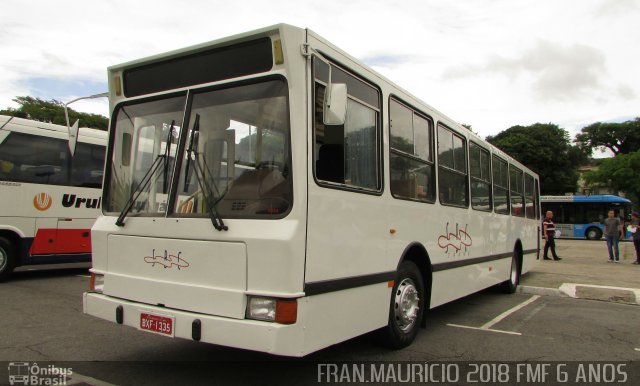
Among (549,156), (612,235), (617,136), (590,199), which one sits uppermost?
(617,136)

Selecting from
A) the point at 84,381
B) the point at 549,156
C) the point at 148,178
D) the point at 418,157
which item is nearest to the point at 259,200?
the point at 148,178

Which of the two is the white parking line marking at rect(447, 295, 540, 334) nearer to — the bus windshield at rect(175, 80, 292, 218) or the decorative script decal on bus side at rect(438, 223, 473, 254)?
the decorative script decal on bus side at rect(438, 223, 473, 254)

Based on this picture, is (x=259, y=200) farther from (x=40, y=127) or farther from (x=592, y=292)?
(x=40, y=127)

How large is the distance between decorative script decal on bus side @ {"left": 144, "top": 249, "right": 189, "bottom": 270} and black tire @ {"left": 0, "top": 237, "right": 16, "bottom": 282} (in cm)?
697

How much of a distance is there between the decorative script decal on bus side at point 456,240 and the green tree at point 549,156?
43.9 meters

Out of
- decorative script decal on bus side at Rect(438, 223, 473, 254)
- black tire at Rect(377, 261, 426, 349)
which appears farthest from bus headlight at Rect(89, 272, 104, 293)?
decorative script decal on bus side at Rect(438, 223, 473, 254)

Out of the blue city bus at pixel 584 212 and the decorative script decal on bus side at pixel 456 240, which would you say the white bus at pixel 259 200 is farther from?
the blue city bus at pixel 584 212

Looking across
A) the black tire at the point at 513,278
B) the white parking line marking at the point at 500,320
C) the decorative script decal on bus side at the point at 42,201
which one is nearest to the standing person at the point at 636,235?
the black tire at the point at 513,278

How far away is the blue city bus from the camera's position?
1238 inches

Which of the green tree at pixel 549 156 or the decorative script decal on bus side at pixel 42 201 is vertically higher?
the green tree at pixel 549 156

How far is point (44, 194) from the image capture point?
9844mm

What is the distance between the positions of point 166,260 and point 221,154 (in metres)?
0.98

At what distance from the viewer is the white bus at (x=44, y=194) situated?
30.6 feet

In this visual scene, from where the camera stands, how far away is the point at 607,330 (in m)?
6.59
